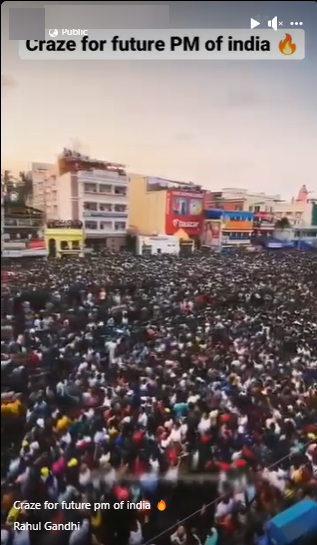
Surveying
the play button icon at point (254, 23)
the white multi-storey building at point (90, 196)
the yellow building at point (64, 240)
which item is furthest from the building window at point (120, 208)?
the play button icon at point (254, 23)

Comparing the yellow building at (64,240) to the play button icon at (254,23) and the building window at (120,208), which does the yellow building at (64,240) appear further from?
the play button icon at (254,23)

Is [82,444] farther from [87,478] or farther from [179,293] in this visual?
[179,293]

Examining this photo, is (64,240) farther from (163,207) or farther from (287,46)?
(287,46)

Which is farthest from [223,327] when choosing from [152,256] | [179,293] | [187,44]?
[187,44]

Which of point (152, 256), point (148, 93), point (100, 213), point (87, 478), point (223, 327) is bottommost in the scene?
point (87, 478)
